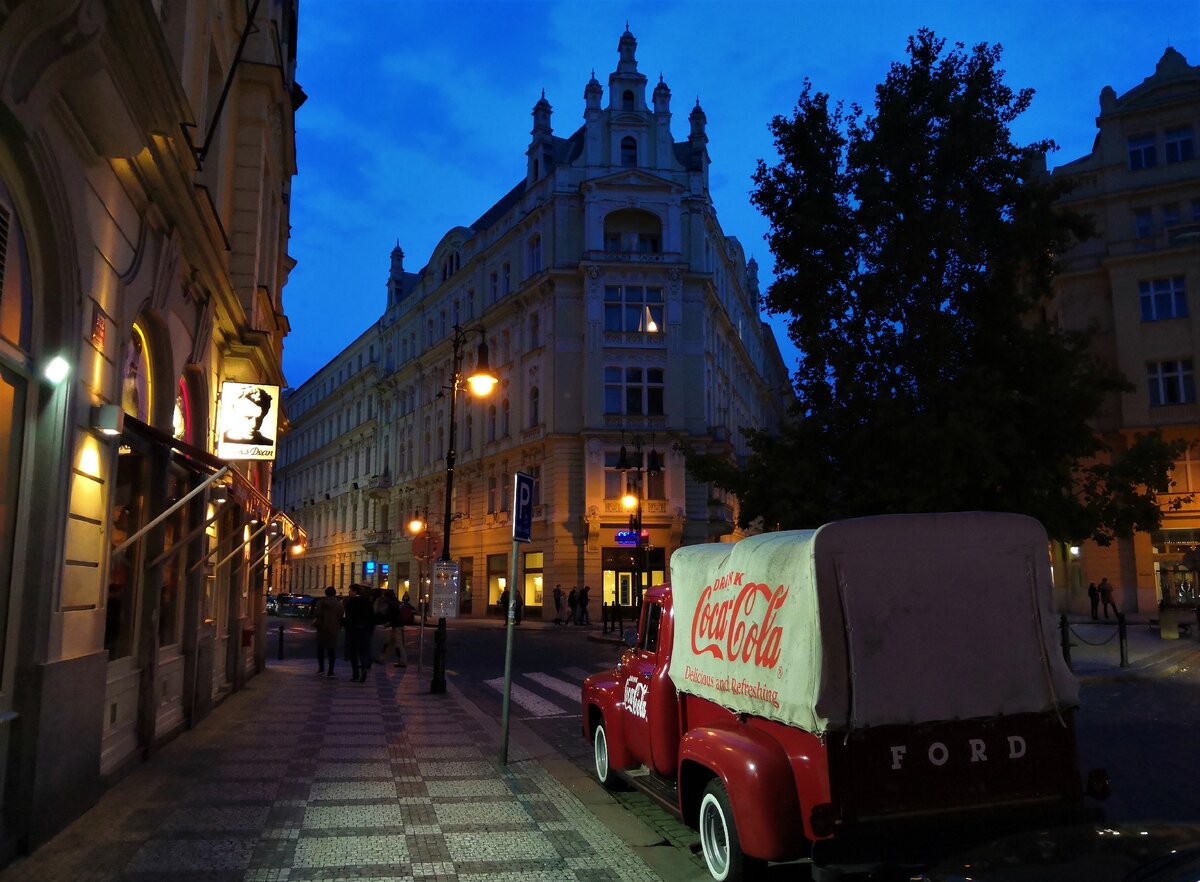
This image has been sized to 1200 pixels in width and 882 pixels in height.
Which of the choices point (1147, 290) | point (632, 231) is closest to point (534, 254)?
point (632, 231)

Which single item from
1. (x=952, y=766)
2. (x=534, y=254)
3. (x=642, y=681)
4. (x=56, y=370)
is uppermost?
(x=534, y=254)

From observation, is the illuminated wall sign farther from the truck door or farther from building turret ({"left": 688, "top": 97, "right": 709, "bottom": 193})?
building turret ({"left": 688, "top": 97, "right": 709, "bottom": 193})

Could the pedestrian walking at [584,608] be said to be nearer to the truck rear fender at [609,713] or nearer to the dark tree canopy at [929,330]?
the dark tree canopy at [929,330]

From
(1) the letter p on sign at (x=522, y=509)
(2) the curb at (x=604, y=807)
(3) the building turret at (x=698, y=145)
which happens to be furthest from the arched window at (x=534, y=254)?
(1) the letter p on sign at (x=522, y=509)

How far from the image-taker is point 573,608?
40.2 metres

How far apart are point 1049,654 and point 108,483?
735 cm

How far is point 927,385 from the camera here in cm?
1496

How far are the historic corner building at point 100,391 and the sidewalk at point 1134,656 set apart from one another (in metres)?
14.7

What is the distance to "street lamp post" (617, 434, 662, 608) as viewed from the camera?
111ft

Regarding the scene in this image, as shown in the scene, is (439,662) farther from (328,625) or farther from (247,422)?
(247,422)

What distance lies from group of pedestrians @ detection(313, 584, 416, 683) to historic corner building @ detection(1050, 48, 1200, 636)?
27.3 meters

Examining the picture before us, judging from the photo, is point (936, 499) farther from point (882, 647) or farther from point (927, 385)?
point (882, 647)

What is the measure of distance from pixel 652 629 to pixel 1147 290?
1507 inches

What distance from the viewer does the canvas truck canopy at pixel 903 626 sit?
5.17m
